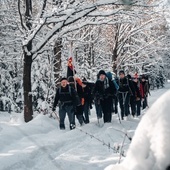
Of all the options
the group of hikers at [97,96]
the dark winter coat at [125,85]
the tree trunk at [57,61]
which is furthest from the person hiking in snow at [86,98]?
the tree trunk at [57,61]

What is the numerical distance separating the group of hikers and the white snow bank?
33.8ft

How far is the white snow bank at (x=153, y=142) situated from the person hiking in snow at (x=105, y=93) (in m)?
11.5

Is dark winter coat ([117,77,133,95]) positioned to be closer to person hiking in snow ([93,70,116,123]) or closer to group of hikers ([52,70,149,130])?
group of hikers ([52,70,149,130])

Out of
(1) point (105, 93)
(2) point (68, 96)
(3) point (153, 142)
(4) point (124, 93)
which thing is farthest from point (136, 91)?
(3) point (153, 142)

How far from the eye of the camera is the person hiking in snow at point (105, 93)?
1343cm

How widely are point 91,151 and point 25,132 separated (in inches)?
136

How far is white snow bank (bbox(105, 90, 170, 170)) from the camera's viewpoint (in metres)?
1.64

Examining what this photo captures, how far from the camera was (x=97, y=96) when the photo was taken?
13516 mm

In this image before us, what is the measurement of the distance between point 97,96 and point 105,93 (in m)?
0.30

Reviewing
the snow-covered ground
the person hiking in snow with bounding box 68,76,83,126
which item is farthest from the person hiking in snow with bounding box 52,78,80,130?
the snow-covered ground

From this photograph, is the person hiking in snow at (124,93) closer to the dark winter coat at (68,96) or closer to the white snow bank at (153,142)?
the dark winter coat at (68,96)

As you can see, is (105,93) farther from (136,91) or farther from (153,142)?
(153,142)

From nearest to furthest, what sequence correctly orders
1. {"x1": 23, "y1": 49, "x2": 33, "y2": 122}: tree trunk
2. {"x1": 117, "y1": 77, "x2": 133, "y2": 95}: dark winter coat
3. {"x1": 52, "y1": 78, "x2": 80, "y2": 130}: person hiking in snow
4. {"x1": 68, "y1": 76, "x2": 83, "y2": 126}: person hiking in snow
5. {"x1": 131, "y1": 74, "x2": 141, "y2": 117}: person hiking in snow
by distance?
{"x1": 52, "y1": 78, "x2": 80, "y2": 130}: person hiking in snow
{"x1": 23, "y1": 49, "x2": 33, "y2": 122}: tree trunk
{"x1": 68, "y1": 76, "x2": 83, "y2": 126}: person hiking in snow
{"x1": 117, "y1": 77, "x2": 133, "y2": 95}: dark winter coat
{"x1": 131, "y1": 74, "x2": 141, "y2": 117}: person hiking in snow

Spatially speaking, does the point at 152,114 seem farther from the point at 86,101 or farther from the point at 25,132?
the point at 86,101
